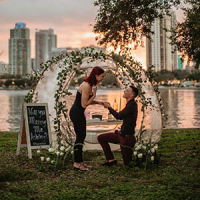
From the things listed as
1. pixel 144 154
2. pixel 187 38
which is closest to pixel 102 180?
pixel 144 154

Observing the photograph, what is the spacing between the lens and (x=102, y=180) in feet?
15.9

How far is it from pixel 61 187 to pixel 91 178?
67 centimetres

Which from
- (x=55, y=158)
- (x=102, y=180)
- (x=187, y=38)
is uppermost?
(x=187, y=38)

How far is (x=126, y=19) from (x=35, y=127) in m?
3.57

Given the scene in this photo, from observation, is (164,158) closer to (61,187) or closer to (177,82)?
(61,187)

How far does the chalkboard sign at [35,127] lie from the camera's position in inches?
251

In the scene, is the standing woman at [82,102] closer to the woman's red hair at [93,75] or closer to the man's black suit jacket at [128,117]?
the woman's red hair at [93,75]

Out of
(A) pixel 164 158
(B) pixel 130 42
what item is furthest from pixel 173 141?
(B) pixel 130 42

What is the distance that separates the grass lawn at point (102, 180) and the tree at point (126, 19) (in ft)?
11.3

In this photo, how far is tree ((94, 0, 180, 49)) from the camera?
807 centimetres

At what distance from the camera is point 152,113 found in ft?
24.7

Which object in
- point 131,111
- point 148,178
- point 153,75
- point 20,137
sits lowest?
point 148,178

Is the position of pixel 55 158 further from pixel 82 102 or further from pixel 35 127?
pixel 82 102

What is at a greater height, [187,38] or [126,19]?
[126,19]
